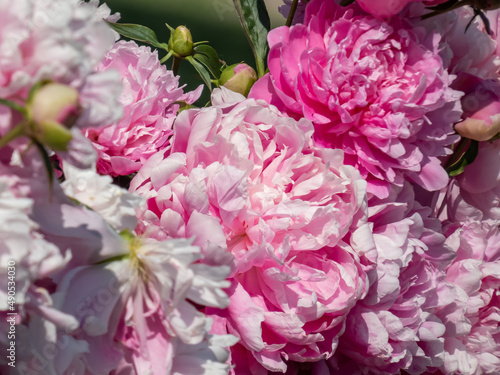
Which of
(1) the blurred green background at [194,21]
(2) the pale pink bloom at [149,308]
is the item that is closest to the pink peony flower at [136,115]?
(2) the pale pink bloom at [149,308]

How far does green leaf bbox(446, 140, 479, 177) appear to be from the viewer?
440 mm

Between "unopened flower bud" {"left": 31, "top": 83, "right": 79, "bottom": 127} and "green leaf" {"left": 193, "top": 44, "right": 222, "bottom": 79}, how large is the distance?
273 mm

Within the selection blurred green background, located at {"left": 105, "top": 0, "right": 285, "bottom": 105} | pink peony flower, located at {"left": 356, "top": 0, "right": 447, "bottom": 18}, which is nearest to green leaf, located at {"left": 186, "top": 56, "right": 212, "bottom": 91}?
pink peony flower, located at {"left": 356, "top": 0, "right": 447, "bottom": 18}

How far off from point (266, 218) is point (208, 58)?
178 mm

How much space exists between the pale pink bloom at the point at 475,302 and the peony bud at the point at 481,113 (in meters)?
0.08

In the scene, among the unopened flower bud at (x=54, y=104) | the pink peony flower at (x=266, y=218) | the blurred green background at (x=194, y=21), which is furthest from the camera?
the blurred green background at (x=194, y=21)

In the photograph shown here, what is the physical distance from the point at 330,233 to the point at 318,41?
12 centimetres

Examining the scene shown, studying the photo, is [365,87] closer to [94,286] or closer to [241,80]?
[241,80]

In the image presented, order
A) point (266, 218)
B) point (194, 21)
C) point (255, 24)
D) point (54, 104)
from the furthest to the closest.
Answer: point (194, 21)
point (255, 24)
point (266, 218)
point (54, 104)

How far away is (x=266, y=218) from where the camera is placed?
326 millimetres

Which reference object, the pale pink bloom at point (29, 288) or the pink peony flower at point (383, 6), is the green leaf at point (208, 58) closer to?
the pink peony flower at point (383, 6)

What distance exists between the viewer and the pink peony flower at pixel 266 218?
31 cm

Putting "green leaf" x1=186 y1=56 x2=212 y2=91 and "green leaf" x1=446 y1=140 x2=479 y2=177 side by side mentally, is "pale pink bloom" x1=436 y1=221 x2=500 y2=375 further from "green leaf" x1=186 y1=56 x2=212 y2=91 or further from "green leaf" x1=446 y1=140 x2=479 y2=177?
"green leaf" x1=186 y1=56 x2=212 y2=91

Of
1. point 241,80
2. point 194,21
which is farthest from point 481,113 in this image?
point 194,21
